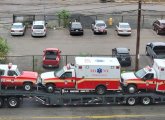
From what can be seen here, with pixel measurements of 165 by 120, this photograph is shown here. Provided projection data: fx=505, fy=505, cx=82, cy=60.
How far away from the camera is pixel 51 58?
44656 mm

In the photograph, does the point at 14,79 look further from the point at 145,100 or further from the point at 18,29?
the point at 18,29

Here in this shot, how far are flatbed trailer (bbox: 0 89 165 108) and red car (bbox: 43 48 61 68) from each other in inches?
368

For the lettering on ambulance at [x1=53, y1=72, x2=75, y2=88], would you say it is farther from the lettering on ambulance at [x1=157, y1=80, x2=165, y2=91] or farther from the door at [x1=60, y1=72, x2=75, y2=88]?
the lettering on ambulance at [x1=157, y1=80, x2=165, y2=91]

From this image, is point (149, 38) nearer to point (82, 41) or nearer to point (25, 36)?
point (82, 41)

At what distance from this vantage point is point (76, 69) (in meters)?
35.0

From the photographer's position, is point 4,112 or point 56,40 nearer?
point 4,112

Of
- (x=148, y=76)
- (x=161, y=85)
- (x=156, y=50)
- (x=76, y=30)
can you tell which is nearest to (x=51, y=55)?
(x=156, y=50)

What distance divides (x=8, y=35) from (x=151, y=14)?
833 inches

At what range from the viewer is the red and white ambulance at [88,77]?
34.8 m

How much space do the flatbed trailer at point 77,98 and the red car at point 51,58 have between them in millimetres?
9357

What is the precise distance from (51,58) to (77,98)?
10.6 m

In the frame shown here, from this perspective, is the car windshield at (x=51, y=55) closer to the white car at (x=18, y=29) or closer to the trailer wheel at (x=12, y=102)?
the trailer wheel at (x=12, y=102)

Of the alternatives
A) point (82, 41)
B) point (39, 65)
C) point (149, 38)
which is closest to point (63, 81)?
point (39, 65)

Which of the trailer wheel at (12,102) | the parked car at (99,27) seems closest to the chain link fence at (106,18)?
the parked car at (99,27)
